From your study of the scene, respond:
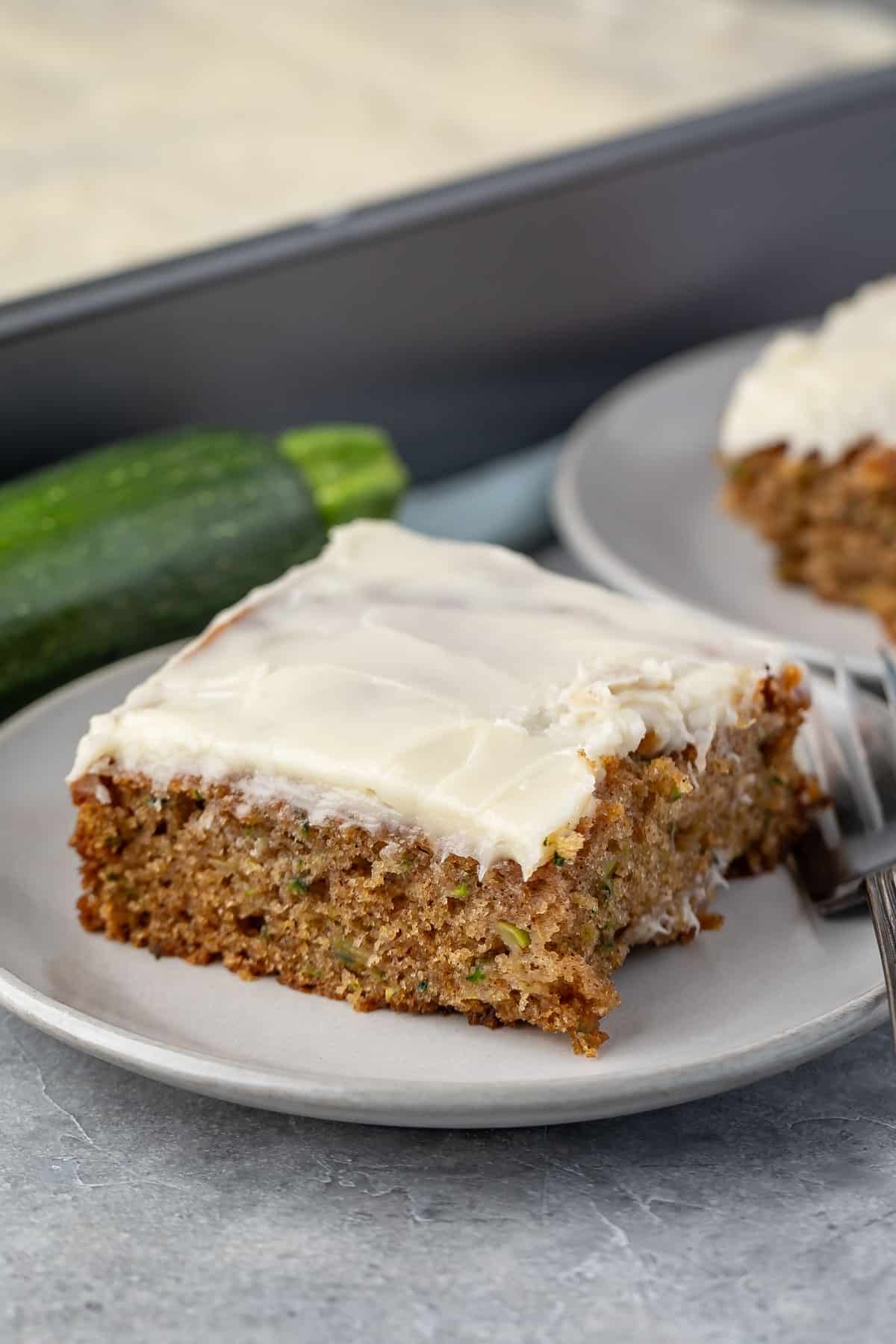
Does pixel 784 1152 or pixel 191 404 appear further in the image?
pixel 191 404

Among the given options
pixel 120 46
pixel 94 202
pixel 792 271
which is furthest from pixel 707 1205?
pixel 792 271

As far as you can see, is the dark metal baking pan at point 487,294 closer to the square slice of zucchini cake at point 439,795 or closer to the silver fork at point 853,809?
the square slice of zucchini cake at point 439,795

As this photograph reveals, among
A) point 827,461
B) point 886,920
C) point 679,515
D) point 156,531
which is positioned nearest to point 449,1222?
point 886,920

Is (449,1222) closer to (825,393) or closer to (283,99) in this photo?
(825,393)

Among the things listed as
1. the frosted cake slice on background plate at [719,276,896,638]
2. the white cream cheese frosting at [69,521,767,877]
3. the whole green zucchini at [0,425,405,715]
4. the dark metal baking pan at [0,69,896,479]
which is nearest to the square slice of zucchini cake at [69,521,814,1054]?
the white cream cheese frosting at [69,521,767,877]

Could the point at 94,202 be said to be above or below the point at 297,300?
above

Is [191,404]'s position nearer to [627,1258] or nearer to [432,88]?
[432,88]

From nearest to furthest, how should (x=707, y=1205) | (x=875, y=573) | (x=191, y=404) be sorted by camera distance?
1. (x=707, y=1205)
2. (x=875, y=573)
3. (x=191, y=404)

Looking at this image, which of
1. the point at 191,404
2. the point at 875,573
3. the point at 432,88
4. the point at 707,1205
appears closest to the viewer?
the point at 707,1205
